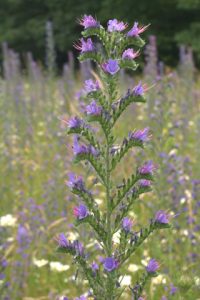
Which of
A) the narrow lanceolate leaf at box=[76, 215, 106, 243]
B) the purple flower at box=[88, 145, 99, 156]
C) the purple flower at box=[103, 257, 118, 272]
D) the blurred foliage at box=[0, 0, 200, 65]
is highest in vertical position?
the blurred foliage at box=[0, 0, 200, 65]

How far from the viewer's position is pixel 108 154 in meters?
2.02

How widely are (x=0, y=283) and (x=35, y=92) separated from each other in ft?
20.4

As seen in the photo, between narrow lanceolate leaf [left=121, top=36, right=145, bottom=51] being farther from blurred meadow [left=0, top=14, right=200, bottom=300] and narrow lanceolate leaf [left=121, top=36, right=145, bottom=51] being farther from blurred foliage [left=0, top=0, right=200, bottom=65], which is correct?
blurred foliage [left=0, top=0, right=200, bottom=65]

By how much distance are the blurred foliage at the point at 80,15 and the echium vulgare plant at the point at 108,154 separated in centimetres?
1678

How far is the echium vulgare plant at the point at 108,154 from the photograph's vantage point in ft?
6.42

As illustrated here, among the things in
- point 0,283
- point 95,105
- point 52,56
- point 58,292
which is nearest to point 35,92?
point 52,56

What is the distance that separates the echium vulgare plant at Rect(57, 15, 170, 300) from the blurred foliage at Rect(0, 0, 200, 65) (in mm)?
16782

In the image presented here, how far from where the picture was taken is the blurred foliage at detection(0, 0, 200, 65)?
2077 cm

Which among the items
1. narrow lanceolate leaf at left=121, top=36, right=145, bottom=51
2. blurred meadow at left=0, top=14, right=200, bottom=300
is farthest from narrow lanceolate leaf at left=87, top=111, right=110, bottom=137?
blurred meadow at left=0, top=14, right=200, bottom=300

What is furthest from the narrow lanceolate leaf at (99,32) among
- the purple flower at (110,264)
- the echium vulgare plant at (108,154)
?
the purple flower at (110,264)

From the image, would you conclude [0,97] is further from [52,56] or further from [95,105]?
[95,105]

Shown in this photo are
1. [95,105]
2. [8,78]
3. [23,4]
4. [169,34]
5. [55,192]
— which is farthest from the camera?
[23,4]

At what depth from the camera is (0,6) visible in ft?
84.8

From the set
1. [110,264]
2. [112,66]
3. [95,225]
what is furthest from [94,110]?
[110,264]
